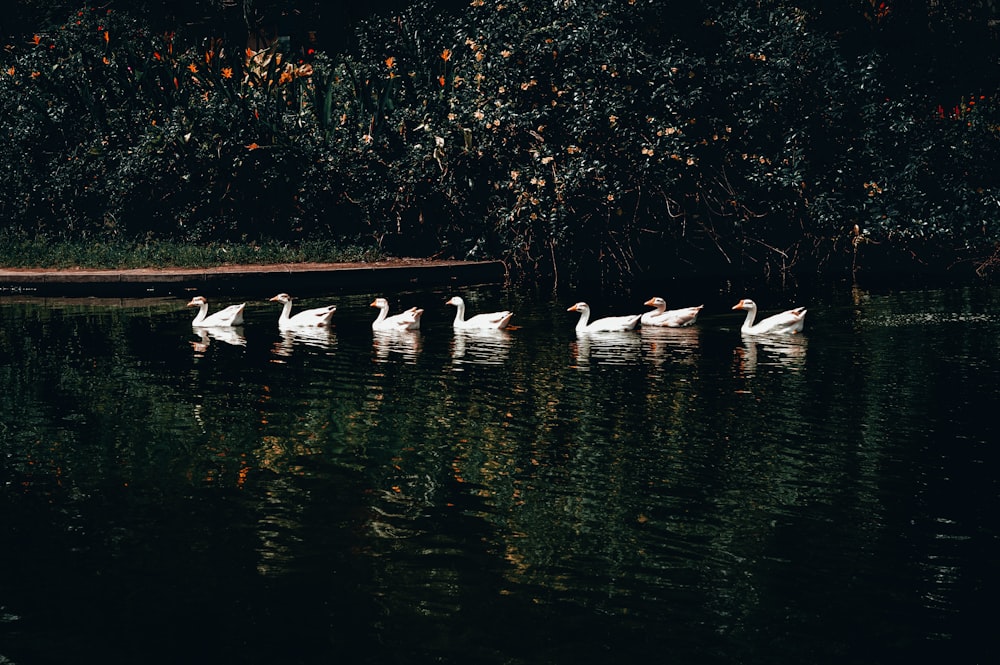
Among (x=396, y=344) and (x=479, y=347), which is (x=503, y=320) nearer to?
(x=479, y=347)

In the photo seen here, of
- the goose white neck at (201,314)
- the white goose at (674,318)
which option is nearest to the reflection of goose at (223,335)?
the goose white neck at (201,314)

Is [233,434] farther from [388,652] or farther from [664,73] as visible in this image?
[664,73]

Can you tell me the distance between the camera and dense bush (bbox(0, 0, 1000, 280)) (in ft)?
87.7

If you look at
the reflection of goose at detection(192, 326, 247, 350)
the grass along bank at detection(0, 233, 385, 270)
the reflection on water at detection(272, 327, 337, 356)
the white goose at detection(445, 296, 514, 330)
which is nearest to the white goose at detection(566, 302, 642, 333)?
the white goose at detection(445, 296, 514, 330)

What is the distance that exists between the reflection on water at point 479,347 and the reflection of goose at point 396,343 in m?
0.48

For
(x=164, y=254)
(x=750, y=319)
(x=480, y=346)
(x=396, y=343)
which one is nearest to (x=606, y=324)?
(x=750, y=319)

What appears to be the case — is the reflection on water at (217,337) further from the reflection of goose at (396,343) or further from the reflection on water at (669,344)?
the reflection on water at (669,344)

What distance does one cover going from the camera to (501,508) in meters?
8.84

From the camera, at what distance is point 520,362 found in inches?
624

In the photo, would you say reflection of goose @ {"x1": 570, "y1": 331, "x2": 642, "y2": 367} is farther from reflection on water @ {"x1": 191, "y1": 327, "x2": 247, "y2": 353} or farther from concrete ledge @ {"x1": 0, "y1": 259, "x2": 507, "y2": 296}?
concrete ledge @ {"x1": 0, "y1": 259, "x2": 507, "y2": 296}

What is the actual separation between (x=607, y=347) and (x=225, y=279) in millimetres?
10190

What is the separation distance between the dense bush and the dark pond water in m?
11.1

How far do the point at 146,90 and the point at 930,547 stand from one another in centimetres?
2418

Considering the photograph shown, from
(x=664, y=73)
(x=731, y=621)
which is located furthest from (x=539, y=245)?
(x=731, y=621)
